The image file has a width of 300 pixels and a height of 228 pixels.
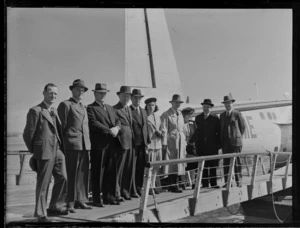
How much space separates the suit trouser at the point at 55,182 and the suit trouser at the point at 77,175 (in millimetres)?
56

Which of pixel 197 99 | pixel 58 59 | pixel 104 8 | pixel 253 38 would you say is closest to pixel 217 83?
pixel 197 99

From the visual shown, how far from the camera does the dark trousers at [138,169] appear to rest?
4.59 metres

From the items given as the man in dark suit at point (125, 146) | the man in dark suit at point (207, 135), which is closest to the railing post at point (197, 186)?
the man in dark suit at point (207, 135)

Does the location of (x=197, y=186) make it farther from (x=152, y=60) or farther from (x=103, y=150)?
(x=152, y=60)

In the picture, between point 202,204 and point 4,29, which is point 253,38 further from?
point 4,29

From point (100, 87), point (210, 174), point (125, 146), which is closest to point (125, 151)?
point (125, 146)

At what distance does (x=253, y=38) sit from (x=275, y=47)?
275mm

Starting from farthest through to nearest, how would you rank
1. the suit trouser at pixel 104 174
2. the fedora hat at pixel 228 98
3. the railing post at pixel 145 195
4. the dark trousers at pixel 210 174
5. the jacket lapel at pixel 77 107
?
the dark trousers at pixel 210 174, the fedora hat at pixel 228 98, the suit trouser at pixel 104 174, the jacket lapel at pixel 77 107, the railing post at pixel 145 195

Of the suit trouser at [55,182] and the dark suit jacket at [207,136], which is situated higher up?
the dark suit jacket at [207,136]

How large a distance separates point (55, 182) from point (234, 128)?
226 cm

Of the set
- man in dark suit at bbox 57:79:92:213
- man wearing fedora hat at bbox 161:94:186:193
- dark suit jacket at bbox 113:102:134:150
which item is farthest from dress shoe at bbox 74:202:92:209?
man wearing fedora hat at bbox 161:94:186:193

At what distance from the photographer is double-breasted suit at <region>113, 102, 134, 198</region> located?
14.8 ft

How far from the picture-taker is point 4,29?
4348 millimetres

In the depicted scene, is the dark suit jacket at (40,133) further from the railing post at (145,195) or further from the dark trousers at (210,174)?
the dark trousers at (210,174)
